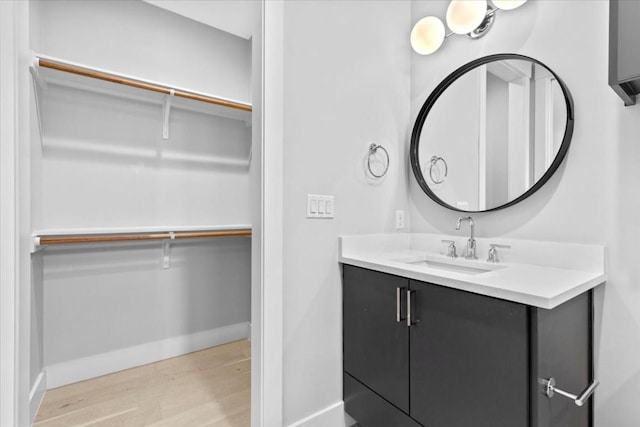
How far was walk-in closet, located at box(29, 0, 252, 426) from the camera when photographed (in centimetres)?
175

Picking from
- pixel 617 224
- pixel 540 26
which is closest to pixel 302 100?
pixel 540 26

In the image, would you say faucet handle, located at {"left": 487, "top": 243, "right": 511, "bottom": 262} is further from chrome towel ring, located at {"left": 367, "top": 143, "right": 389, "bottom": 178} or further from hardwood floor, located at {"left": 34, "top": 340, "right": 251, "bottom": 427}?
hardwood floor, located at {"left": 34, "top": 340, "right": 251, "bottom": 427}

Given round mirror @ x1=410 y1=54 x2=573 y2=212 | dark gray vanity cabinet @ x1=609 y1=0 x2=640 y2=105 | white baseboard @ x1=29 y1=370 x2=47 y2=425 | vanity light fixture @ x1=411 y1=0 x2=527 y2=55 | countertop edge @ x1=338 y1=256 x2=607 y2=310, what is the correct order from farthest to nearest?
1. white baseboard @ x1=29 y1=370 x2=47 y2=425
2. vanity light fixture @ x1=411 y1=0 x2=527 y2=55
3. round mirror @ x1=410 y1=54 x2=573 y2=212
4. dark gray vanity cabinet @ x1=609 y1=0 x2=640 y2=105
5. countertop edge @ x1=338 y1=256 x2=607 y2=310

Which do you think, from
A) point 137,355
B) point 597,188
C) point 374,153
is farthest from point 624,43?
point 137,355

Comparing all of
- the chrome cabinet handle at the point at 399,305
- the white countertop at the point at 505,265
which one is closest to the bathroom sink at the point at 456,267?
the white countertop at the point at 505,265

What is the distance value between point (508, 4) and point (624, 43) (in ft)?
1.98

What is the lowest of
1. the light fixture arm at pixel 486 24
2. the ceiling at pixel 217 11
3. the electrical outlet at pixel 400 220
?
the electrical outlet at pixel 400 220

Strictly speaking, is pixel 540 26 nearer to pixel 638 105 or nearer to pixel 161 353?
pixel 638 105

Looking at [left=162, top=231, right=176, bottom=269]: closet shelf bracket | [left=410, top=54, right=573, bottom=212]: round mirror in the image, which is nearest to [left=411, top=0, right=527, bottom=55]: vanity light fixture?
[left=410, top=54, right=573, bottom=212]: round mirror

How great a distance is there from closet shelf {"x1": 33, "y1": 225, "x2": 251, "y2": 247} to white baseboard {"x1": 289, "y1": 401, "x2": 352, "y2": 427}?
130cm

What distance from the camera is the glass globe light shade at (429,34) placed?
1645 millimetres

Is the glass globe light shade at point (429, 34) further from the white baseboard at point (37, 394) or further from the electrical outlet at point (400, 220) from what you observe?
the white baseboard at point (37, 394)

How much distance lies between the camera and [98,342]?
6.70 ft

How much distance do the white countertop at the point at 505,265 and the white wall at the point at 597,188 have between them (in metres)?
0.06
